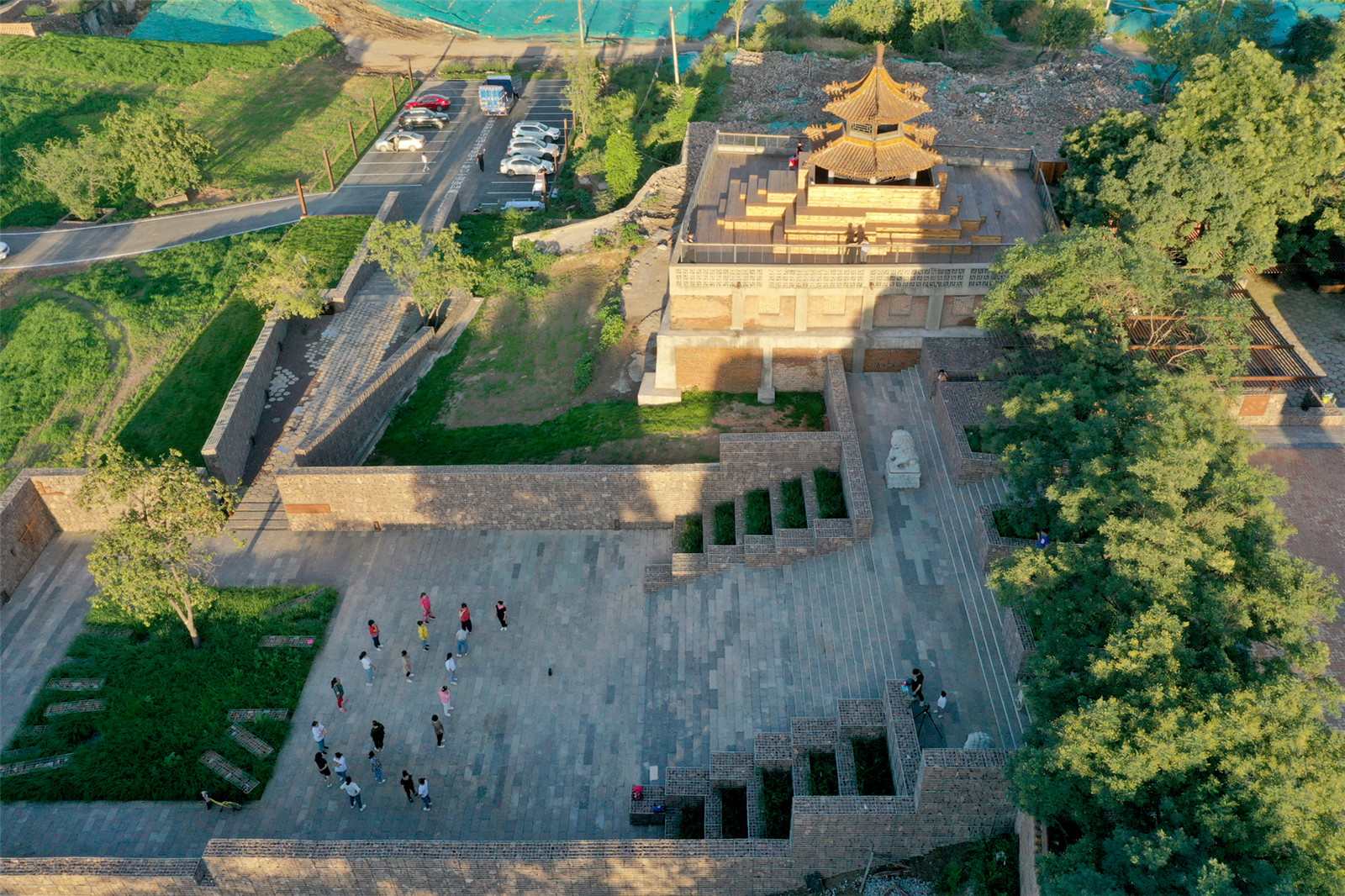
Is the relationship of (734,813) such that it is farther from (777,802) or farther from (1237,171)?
(1237,171)

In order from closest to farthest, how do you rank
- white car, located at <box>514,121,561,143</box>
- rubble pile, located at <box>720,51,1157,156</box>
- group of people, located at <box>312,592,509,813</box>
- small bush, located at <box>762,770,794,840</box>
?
small bush, located at <box>762,770,794,840</box> → group of people, located at <box>312,592,509,813</box> → rubble pile, located at <box>720,51,1157,156</box> → white car, located at <box>514,121,561,143</box>

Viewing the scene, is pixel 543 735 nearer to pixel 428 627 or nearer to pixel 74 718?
pixel 428 627

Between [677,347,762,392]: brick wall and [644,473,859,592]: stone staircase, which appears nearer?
[644,473,859,592]: stone staircase

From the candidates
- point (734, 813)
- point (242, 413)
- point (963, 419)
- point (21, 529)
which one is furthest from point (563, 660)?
point (21, 529)

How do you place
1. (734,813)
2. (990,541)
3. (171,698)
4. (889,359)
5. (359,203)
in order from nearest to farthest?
(734,813)
(990,541)
(171,698)
(889,359)
(359,203)

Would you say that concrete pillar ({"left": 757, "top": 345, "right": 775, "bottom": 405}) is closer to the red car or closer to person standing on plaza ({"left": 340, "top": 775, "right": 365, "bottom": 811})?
person standing on plaza ({"left": 340, "top": 775, "right": 365, "bottom": 811})

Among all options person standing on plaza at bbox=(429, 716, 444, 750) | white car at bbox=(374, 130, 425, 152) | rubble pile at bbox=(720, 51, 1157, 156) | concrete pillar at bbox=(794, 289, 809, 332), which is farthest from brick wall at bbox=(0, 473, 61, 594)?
rubble pile at bbox=(720, 51, 1157, 156)
